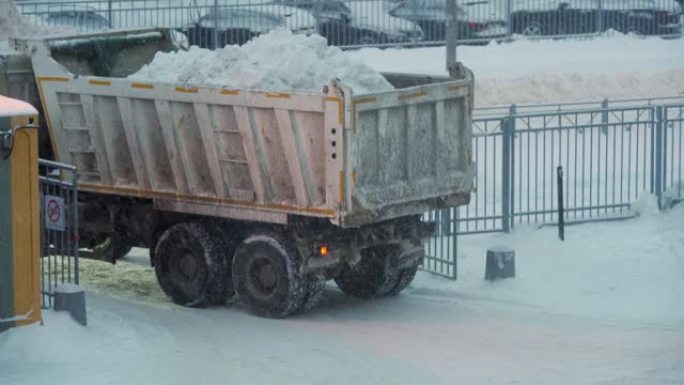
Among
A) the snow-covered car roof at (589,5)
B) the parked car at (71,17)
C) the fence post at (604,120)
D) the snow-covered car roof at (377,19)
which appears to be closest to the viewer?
the fence post at (604,120)

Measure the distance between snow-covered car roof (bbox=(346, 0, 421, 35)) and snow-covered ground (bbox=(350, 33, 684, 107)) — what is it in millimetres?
955

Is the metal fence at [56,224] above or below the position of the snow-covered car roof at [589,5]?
below

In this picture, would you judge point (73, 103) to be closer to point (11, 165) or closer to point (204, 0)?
point (11, 165)

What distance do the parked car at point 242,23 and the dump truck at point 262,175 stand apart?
1413cm

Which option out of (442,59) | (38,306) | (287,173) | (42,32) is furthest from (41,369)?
(442,59)

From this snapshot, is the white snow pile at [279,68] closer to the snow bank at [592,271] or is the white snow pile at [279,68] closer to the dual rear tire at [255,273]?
the dual rear tire at [255,273]

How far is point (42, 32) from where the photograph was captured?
28.6m

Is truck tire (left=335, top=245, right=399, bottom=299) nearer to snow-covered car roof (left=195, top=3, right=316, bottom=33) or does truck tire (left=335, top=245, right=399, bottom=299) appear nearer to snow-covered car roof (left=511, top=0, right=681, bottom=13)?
snow-covered car roof (left=195, top=3, right=316, bottom=33)

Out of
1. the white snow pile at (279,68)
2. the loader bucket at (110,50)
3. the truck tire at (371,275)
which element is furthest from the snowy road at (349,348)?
the loader bucket at (110,50)

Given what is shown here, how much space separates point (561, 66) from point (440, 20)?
2.69 m

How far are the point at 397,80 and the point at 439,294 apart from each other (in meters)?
2.39

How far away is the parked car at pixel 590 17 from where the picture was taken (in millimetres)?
33906

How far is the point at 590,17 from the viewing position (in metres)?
34.1

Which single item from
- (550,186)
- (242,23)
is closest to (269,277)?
(550,186)
